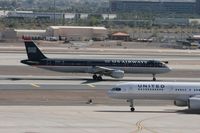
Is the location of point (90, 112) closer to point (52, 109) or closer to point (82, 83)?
point (52, 109)

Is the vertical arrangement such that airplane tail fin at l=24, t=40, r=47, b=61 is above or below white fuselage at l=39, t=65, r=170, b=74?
above

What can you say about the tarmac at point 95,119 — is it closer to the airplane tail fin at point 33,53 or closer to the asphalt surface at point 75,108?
the asphalt surface at point 75,108

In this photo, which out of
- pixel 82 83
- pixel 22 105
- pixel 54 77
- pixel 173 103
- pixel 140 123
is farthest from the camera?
pixel 54 77

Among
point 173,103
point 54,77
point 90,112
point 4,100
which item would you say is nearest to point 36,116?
point 90,112

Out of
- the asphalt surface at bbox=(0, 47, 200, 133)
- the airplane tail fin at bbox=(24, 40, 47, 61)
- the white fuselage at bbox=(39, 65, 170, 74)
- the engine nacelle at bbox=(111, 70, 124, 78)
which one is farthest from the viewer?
the airplane tail fin at bbox=(24, 40, 47, 61)

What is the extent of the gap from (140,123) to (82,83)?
3777 cm

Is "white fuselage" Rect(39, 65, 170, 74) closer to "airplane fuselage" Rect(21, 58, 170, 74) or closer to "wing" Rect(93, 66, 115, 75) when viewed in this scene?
"airplane fuselage" Rect(21, 58, 170, 74)

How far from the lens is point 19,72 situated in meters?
116

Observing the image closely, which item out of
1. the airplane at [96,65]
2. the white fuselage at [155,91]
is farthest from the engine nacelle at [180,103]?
the airplane at [96,65]

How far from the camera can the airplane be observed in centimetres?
10731

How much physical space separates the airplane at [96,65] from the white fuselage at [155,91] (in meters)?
30.5

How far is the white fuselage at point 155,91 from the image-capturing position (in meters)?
75.9

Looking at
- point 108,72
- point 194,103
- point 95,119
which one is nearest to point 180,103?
point 194,103

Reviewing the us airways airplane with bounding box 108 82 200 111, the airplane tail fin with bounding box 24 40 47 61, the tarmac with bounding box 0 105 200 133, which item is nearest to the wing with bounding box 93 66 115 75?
the airplane tail fin with bounding box 24 40 47 61
